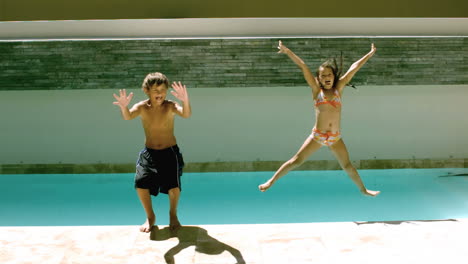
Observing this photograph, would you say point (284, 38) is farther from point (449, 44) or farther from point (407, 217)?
point (407, 217)

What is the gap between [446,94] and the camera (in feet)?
26.5

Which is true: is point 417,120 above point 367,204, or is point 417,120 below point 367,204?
above

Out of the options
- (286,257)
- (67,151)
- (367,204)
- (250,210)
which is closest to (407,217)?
(367,204)

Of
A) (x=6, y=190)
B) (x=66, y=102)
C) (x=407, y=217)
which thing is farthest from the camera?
(x=66, y=102)

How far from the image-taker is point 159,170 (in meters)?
3.85

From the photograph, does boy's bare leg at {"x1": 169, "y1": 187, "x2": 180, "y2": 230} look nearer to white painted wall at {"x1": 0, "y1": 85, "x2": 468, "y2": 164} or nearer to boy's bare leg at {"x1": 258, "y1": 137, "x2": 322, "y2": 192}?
boy's bare leg at {"x1": 258, "y1": 137, "x2": 322, "y2": 192}

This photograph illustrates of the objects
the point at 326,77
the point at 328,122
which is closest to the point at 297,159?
the point at 328,122

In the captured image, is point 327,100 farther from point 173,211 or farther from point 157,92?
point 173,211

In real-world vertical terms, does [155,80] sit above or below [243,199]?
above

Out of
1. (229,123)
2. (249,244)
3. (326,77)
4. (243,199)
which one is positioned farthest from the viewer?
(229,123)

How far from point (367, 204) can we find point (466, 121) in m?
2.86

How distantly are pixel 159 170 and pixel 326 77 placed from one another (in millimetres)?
1701

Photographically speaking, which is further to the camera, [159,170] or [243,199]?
[243,199]

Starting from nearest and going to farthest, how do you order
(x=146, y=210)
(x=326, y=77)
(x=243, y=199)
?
(x=146, y=210), (x=326, y=77), (x=243, y=199)
